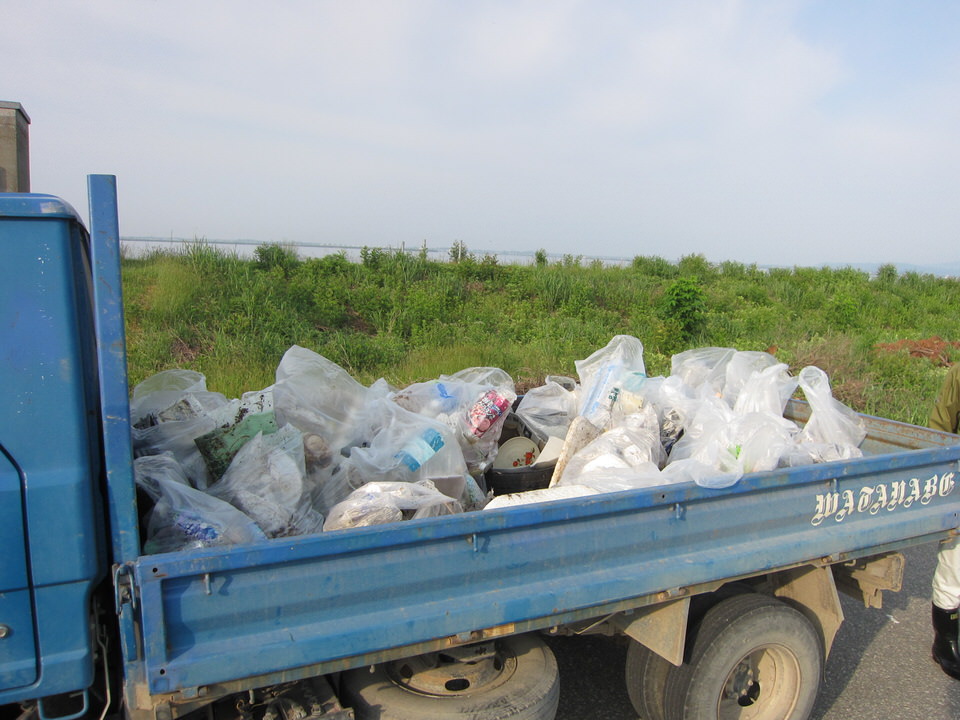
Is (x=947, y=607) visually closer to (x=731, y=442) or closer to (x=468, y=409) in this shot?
(x=731, y=442)

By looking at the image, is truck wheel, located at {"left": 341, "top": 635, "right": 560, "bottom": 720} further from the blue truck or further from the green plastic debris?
the green plastic debris

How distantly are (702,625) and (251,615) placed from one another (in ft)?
5.27

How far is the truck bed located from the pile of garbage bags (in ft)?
0.71

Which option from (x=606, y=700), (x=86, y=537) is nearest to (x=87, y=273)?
(x=86, y=537)

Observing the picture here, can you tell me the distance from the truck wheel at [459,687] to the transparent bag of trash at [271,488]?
1.58ft

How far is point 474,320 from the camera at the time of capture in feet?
39.6

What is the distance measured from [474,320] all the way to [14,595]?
34.5 ft

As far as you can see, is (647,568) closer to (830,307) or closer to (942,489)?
(942,489)

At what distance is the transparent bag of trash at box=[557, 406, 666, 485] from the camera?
284 centimetres

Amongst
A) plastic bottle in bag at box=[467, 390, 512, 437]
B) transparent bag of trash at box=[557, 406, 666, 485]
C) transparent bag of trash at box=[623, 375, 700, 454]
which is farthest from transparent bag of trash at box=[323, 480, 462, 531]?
transparent bag of trash at box=[623, 375, 700, 454]

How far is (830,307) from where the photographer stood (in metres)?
16.2

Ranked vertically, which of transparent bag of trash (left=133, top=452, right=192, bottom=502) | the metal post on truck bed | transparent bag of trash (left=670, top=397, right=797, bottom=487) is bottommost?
transparent bag of trash (left=670, top=397, right=797, bottom=487)

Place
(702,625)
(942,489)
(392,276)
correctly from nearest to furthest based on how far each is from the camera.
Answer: (702,625) < (942,489) < (392,276)

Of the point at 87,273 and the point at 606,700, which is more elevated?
the point at 87,273
